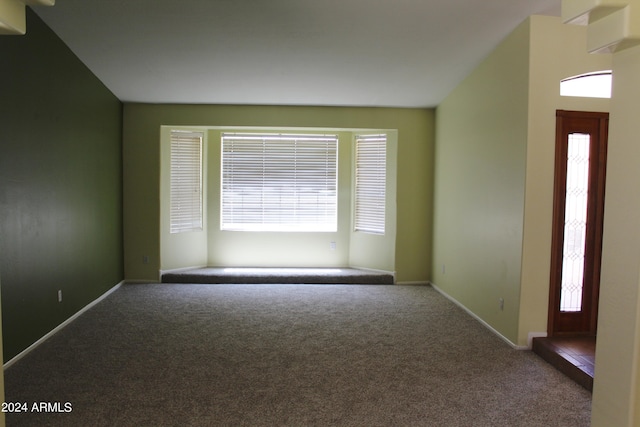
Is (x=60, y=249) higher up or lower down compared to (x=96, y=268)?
higher up

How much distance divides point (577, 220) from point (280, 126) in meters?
4.00

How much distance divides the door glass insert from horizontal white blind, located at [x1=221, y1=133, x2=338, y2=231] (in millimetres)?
3755

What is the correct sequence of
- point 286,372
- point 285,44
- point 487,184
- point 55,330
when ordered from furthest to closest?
point 487,184 → point 285,44 → point 55,330 → point 286,372

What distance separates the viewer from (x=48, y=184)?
3.67m

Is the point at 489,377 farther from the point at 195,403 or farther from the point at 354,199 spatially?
the point at 354,199

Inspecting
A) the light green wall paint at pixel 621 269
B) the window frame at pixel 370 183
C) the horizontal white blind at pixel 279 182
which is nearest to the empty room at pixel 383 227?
the light green wall paint at pixel 621 269

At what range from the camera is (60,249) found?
12.9ft

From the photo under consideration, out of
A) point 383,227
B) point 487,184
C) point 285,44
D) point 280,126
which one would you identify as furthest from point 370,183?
point 285,44

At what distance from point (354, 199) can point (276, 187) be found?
1321 millimetres

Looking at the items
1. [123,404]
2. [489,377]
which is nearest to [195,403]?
[123,404]

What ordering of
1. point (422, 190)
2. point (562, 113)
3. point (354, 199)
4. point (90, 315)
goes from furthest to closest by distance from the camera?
point (354, 199), point (422, 190), point (90, 315), point (562, 113)

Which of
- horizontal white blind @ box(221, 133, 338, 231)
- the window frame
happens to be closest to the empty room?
the window frame

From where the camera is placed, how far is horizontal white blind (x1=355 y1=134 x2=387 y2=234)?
631cm

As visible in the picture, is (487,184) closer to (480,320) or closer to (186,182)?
(480,320)
